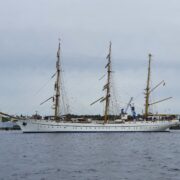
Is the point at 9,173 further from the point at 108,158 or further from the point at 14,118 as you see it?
the point at 14,118

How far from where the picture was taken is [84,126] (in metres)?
147

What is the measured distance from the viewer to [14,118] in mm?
140625

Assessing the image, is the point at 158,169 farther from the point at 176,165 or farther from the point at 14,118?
the point at 14,118

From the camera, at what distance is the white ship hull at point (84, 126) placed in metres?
142

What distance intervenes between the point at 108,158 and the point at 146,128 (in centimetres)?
10127

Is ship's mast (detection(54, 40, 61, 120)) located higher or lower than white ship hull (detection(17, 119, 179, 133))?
higher

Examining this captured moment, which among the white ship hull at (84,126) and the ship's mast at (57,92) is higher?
the ship's mast at (57,92)

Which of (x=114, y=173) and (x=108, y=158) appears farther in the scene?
(x=108, y=158)

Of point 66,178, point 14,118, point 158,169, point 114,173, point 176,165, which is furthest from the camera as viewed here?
point 14,118

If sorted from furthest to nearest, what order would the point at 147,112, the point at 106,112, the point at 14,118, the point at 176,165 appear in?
the point at 147,112 < the point at 106,112 < the point at 14,118 < the point at 176,165

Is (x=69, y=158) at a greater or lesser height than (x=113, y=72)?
lesser

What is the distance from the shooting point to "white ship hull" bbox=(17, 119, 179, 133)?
5605 inches

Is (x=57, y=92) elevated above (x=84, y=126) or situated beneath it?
elevated above

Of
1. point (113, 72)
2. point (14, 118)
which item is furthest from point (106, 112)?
point (14, 118)
